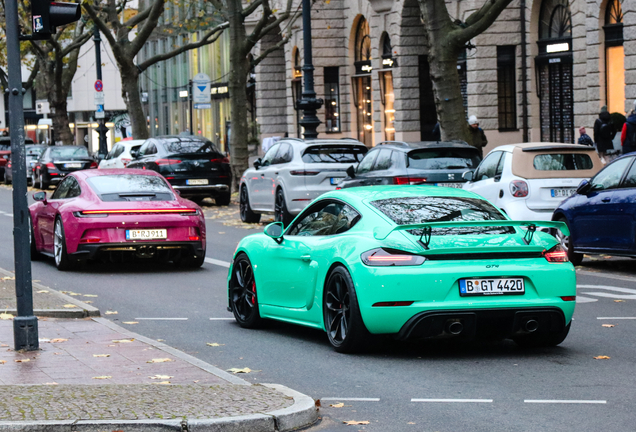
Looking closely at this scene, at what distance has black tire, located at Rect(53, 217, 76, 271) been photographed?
50.4 ft

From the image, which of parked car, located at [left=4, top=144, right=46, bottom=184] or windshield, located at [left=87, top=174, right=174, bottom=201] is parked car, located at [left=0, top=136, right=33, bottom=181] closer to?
parked car, located at [left=4, top=144, right=46, bottom=184]

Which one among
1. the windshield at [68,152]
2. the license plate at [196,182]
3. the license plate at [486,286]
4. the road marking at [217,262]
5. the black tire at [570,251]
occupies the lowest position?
the road marking at [217,262]

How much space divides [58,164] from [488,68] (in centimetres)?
1467

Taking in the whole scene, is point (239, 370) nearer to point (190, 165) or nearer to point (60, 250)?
point (60, 250)

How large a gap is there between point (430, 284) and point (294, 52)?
140ft

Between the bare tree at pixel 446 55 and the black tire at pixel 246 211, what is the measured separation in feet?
13.6

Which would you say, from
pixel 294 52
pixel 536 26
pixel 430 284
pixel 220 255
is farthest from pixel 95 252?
pixel 294 52

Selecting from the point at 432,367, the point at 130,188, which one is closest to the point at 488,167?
the point at 130,188

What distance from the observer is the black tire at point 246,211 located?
78.4ft

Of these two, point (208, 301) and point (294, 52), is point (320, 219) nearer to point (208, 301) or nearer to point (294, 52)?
point (208, 301)

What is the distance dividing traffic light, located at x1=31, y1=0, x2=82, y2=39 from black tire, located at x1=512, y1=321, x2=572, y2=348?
13.9 feet

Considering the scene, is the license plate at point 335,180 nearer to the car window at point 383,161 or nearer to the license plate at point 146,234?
the car window at point 383,161

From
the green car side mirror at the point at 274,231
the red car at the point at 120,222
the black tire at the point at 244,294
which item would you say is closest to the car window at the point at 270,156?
the red car at the point at 120,222

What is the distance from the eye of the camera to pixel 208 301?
41.3 feet
